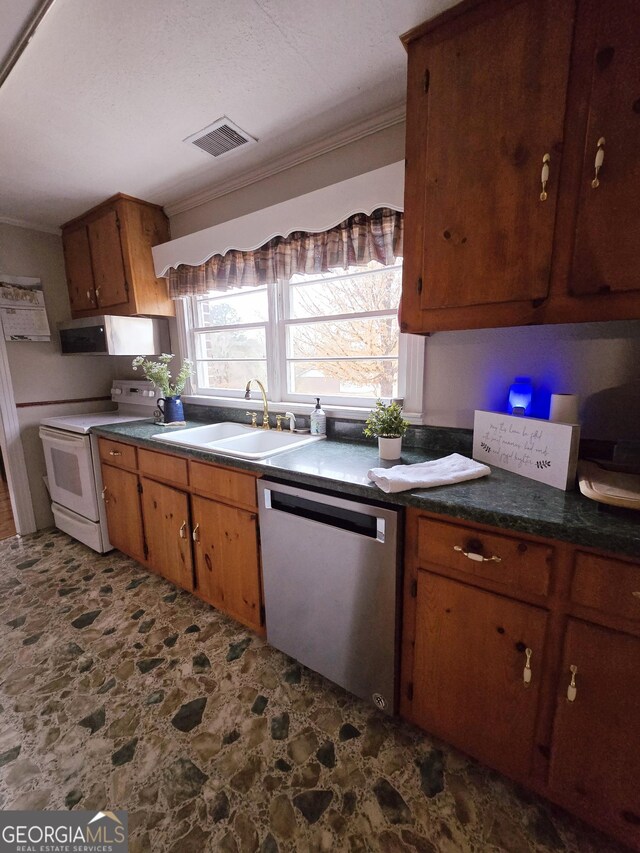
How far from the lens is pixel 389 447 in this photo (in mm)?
1467

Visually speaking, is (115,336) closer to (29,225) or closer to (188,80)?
(29,225)

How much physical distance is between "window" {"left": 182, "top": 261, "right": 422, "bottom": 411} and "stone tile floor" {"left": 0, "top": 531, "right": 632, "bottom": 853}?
4.49ft

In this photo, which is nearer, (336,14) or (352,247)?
(336,14)

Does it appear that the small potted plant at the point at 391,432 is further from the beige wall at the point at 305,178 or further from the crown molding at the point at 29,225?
the crown molding at the point at 29,225

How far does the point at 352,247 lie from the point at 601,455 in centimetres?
140

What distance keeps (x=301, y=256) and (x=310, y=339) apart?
481mm

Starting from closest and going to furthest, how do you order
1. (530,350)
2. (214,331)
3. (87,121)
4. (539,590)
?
(539,590) < (530,350) < (87,121) < (214,331)

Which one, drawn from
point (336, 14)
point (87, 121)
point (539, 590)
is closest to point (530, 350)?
point (539, 590)

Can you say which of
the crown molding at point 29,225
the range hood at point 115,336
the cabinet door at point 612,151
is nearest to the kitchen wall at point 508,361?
the cabinet door at point 612,151

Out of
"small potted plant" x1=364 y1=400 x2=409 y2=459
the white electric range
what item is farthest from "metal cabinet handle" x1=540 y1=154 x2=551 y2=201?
the white electric range

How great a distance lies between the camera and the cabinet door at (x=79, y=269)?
8.86 feet

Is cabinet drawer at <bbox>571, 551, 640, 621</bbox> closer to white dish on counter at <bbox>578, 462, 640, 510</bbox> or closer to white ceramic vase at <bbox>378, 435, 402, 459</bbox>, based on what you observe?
white dish on counter at <bbox>578, 462, 640, 510</bbox>

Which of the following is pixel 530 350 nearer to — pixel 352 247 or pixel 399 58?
pixel 352 247

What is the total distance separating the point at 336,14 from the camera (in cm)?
112
